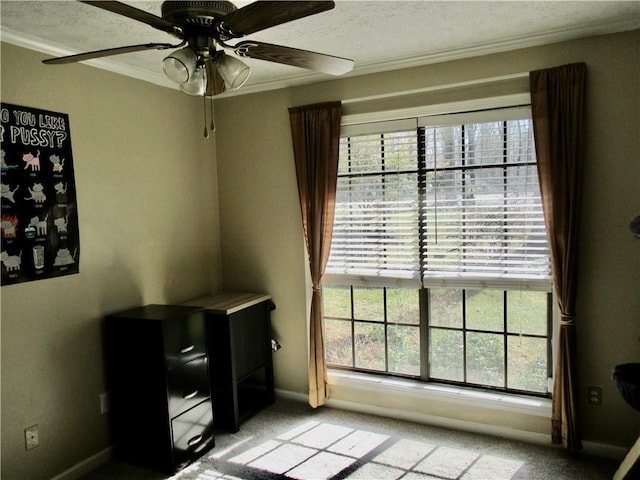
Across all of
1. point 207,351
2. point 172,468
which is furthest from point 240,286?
point 172,468

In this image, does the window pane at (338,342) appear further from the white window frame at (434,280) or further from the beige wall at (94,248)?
the beige wall at (94,248)

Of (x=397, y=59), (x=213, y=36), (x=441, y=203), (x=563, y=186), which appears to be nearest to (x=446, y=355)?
(x=441, y=203)

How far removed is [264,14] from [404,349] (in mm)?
2579

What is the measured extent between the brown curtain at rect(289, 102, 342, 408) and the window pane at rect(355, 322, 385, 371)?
0.95 feet

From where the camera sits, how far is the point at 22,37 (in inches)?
93.7

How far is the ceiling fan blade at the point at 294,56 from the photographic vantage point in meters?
1.67

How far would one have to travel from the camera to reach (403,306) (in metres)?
3.32

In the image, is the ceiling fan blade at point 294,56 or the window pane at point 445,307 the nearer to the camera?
the ceiling fan blade at point 294,56

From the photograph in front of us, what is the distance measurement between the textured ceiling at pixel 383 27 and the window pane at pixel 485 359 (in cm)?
183

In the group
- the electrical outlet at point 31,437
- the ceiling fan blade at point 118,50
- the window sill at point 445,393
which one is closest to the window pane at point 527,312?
the window sill at point 445,393

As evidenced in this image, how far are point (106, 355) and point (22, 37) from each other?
185 cm

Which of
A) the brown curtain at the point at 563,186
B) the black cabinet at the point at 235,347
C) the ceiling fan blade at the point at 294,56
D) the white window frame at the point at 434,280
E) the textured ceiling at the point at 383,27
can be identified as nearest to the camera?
the ceiling fan blade at the point at 294,56

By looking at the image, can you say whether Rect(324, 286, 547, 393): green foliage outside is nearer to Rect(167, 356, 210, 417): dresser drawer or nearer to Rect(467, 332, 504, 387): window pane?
Rect(467, 332, 504, 387): window pane

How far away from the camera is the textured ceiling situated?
2205 millimetres
